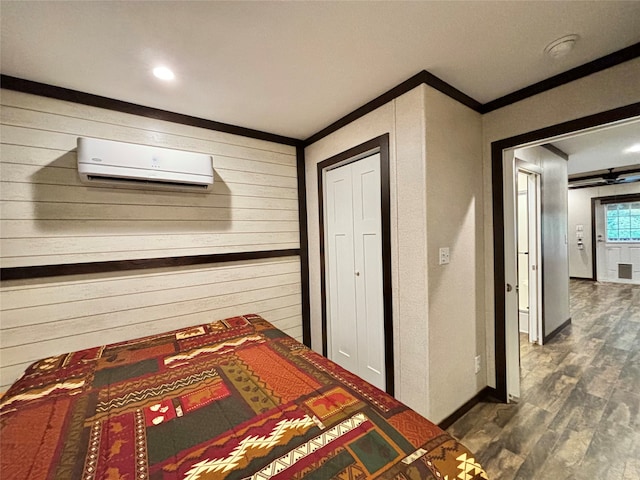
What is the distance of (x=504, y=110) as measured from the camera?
201cm

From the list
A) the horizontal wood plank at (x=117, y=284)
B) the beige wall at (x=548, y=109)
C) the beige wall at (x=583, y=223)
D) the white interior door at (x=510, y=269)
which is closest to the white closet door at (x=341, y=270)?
the horizontal wood plank at (x=117, y=284)

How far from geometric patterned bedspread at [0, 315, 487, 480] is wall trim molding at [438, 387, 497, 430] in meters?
1.14

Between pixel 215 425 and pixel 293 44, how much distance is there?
6.14ft

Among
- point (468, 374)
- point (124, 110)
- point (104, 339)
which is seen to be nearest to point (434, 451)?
point (468, 374)

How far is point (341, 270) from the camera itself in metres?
2.52

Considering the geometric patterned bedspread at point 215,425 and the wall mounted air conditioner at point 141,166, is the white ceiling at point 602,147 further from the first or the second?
the wall mounted air conditioner at point 141,166

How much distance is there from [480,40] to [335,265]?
6.40ft

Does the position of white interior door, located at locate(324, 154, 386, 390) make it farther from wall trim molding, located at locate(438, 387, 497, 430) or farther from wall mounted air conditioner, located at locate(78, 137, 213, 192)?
wall mounted air conditioner, located at locate(78, 137, 213, 192)

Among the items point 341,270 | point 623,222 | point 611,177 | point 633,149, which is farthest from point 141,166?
point 623,222

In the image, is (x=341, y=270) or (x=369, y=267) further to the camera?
(x=341, y=270)

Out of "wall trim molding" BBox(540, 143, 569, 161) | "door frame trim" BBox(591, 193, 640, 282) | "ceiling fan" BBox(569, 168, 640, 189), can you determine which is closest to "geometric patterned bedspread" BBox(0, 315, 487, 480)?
"wall trim molding" BBox(540, 143, 569, 161)

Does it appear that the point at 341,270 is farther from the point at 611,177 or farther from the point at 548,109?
the point at 611,177

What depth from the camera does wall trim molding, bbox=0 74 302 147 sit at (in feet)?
5.27

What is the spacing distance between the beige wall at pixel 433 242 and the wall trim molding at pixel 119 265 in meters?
1.43
